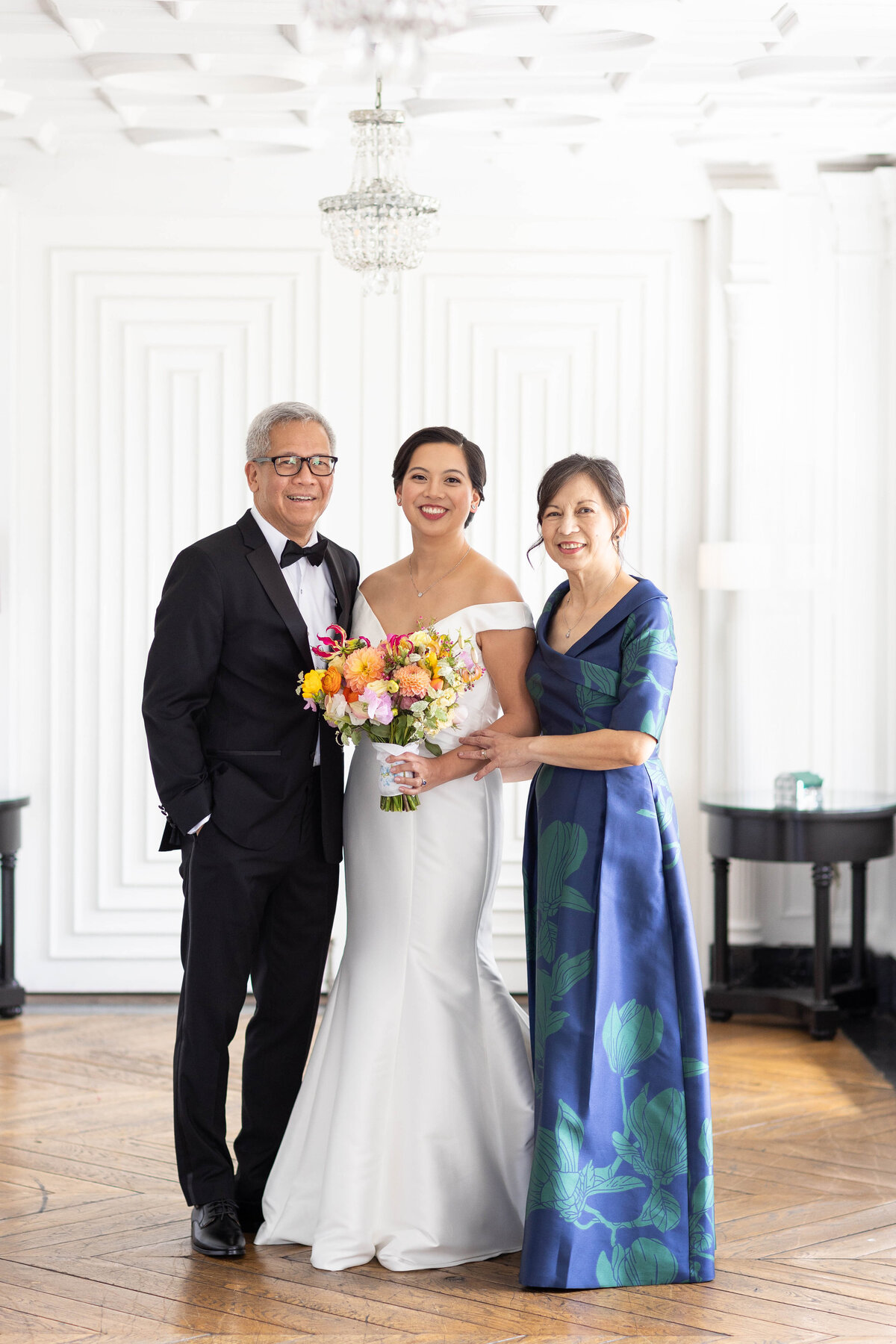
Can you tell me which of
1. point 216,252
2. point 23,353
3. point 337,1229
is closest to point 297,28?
point 216,252

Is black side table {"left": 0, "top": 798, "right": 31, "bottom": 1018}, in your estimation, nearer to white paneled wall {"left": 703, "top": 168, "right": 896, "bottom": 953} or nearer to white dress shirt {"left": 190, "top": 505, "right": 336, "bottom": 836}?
white dress shirt {"left": 190, "top": 505, "right": 336, "bottom": 836}

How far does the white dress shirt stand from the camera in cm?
334

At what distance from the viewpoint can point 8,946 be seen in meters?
5.60

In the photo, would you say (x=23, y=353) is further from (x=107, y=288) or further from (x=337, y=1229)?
(x=337, y=1229)

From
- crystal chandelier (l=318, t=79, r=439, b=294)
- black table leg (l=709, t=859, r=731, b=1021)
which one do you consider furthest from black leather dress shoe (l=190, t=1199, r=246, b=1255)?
crystal chandelier (l=318, t=79, r=439, b=294)

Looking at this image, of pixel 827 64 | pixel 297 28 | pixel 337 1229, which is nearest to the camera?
pixel 337 1229

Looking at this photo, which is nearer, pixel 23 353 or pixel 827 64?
pixel 827 64

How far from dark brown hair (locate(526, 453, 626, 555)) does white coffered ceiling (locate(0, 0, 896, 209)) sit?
1.72 meters

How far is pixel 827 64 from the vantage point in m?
4.62

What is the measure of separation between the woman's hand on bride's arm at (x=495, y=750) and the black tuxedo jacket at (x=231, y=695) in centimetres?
38

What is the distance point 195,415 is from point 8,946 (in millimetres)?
2340

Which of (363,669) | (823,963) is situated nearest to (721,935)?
(823,963)

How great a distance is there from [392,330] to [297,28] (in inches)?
66.7

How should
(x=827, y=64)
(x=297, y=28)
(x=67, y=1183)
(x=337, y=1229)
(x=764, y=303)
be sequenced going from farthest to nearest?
(x=764, y=303) < (x=827, y=64) < (x=297, y=28) < (x=67, y=1183) < (x=337, y=1229)
